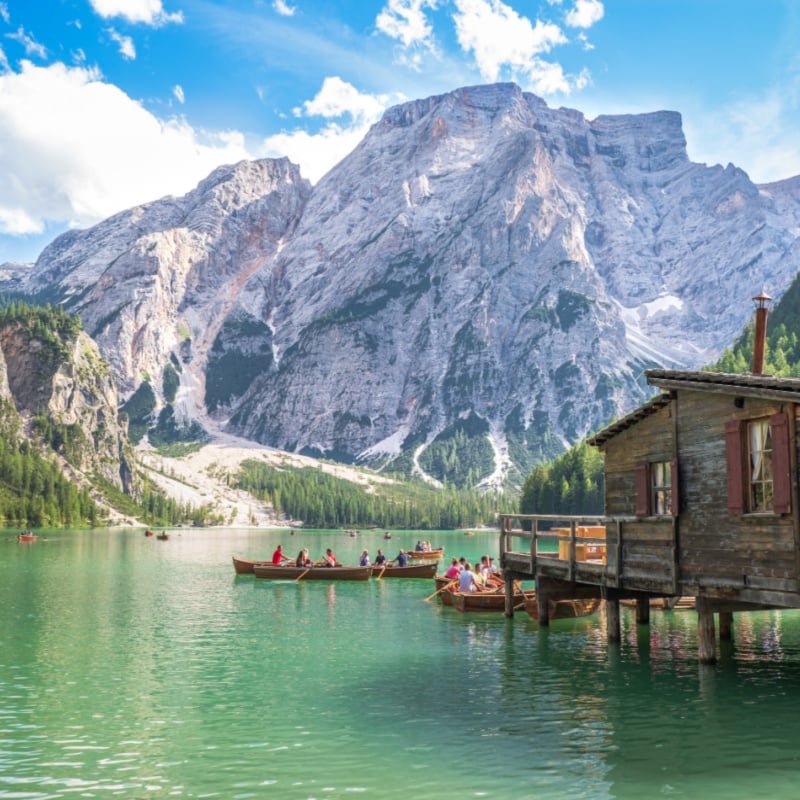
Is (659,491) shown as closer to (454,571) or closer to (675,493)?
(675,493)

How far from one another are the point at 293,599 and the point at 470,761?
42446 millimetres

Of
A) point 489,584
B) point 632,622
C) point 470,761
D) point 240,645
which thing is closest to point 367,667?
point 240,645

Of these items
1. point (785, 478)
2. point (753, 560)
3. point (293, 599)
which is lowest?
point (293, 599)

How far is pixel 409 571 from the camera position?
7862cm

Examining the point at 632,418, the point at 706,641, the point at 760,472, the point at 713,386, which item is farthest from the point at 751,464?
the point at 706,641

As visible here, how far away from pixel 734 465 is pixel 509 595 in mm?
23631

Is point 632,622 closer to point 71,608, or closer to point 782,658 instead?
point 782,658

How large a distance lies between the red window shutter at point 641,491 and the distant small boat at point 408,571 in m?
46.0

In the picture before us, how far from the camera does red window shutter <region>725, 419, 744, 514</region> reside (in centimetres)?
2728

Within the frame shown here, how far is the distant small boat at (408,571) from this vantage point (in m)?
78.4

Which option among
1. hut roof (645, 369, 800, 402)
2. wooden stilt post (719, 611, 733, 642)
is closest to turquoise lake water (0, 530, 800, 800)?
wooden stilt post (719, 611, 733, 642)

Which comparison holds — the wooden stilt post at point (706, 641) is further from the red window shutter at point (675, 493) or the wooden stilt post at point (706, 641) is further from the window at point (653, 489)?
the window at point (653, 489)

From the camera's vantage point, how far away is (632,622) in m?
46.5

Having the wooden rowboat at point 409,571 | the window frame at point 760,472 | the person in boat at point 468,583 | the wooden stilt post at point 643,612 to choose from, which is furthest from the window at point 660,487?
the wooden rowboat at point 409,571
